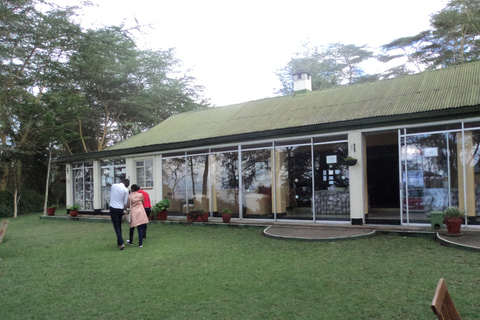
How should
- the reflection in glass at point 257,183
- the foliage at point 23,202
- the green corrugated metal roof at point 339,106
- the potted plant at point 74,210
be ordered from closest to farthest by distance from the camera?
the green corrugated metal roof at point 339,106 → the reflection in glass at point 257,183 → the potted plant at point 74,210 → the foliage at point 23,202

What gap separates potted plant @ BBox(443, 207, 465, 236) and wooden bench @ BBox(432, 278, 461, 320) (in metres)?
5.92

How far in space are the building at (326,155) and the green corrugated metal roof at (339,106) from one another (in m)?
0.05

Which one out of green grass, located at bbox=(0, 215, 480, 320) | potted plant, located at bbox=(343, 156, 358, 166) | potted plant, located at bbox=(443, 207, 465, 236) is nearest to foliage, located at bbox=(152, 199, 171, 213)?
green grass, located at bbox=(0, 215, 480, 320)

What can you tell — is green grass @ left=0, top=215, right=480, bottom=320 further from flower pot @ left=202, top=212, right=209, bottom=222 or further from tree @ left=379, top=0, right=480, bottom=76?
tree @ left=379, top=0, right=480, bottom=76

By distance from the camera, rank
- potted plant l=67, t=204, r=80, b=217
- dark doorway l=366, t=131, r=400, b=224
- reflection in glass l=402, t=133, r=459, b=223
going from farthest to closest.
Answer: potted plant l=67, t=204, r=80, b=217 < dark doorway l=366, t=131, r=400, b=224 < reflection in glass l=402, t=133, r=459, b=223

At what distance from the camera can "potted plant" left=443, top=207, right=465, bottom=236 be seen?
764 centimetres

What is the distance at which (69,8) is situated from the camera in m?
10.1

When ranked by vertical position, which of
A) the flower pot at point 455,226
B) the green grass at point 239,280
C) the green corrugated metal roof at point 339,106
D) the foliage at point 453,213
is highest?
A: the green corrugated metal roof at point 339,106

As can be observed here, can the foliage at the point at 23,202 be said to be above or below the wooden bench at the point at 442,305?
below

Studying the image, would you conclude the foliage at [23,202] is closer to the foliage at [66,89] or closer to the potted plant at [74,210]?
the foliage at [66,89]

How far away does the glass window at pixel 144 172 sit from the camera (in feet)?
48.3

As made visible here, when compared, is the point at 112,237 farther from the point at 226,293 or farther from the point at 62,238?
the point at 226,293

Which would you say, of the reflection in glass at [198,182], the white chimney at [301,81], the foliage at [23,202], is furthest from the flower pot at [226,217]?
the foliage at [23,202]

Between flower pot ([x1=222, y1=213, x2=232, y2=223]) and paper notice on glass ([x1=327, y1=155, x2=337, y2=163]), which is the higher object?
paper notice on glass ([x1=327, y1=155, x2=337, y2=163])
